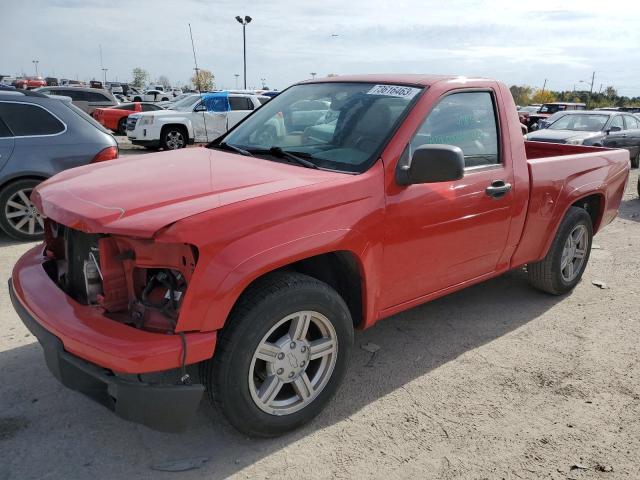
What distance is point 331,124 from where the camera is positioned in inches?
136

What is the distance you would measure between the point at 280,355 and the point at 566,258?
127 inches

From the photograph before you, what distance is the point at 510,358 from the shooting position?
12.3 ft

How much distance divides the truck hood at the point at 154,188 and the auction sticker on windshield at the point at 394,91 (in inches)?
31.6

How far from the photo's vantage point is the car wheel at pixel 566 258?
4.55 meters

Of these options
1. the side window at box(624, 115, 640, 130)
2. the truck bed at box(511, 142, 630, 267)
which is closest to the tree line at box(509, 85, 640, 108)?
the side window at box(624, 115, 640, 130)

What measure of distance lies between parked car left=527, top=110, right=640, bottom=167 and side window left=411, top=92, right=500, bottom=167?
9.68 metres

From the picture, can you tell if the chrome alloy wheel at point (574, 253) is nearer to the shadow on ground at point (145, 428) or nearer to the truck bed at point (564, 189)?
the truck bed at point (564, 189)

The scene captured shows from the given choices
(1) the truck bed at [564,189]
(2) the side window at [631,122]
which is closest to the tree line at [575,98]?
(2) the side window at [631,122]

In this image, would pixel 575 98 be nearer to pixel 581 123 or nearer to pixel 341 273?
pixel 581 123

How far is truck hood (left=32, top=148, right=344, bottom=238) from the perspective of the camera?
234cm

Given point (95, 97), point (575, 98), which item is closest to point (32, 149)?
point (95, 97)

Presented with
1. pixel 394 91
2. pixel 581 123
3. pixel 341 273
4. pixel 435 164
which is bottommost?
pixel 341 273

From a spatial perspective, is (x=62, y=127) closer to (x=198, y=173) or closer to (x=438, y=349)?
(x=198, y=173)

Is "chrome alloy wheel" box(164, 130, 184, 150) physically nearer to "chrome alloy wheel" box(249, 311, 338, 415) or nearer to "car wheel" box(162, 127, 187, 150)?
"car wheel" box(162, 127, 187, 150)
